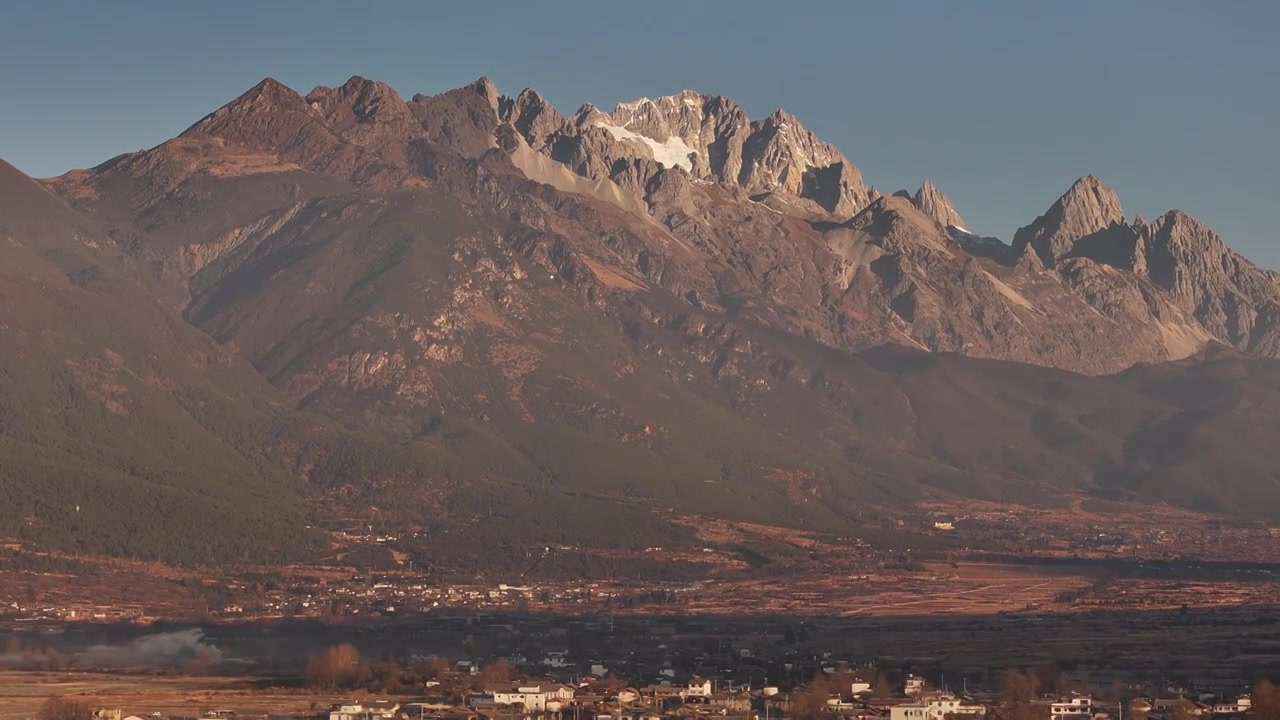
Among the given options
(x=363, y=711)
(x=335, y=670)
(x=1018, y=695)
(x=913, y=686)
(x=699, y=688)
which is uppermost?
(x=335, y=670)

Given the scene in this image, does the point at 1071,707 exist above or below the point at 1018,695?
below

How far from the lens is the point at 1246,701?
143750 millimetres

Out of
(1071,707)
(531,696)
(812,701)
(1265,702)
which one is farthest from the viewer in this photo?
(531,696)

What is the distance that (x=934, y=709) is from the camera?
140000 millimetres

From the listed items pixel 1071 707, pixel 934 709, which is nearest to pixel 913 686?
pixel 934 709

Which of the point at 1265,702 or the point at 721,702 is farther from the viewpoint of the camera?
the point at 721,702

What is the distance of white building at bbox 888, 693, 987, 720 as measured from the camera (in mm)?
137875

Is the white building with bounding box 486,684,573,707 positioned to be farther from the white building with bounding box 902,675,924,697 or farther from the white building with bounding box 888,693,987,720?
the white building with bounding box 888,693,987,720

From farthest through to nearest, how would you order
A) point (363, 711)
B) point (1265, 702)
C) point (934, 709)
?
point (934, 709) → point (363, 711) → point (1265, 702)

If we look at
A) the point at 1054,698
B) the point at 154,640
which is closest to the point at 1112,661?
the point at 1054,698

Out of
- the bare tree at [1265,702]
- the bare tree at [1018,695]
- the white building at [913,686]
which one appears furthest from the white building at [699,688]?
the bare tree at [1265,702]

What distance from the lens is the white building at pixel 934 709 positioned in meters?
138

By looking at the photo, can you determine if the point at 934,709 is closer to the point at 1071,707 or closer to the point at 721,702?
the point at 1071,707

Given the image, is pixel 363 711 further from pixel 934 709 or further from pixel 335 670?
pixel 934 709
